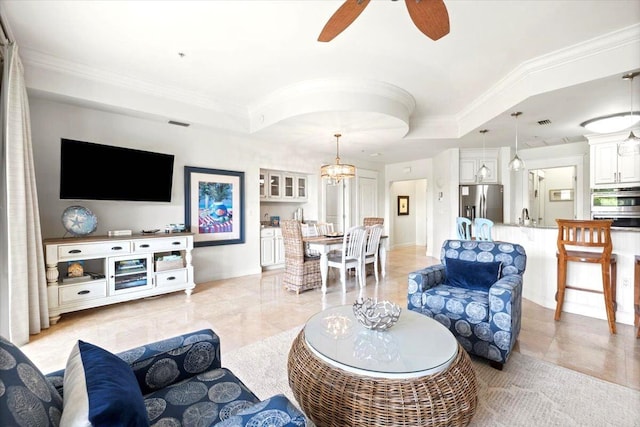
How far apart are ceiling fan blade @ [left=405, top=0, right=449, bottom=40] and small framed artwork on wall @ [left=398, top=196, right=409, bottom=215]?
7234 mm

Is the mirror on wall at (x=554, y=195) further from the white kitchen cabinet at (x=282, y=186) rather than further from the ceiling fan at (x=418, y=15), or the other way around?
the ceiling fan at (x=418, y=15)

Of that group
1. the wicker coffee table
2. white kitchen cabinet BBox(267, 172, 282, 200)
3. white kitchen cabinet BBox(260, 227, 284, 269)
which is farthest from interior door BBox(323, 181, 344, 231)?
the wicker coffee table

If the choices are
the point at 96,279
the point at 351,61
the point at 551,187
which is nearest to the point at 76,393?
the point at 96,279

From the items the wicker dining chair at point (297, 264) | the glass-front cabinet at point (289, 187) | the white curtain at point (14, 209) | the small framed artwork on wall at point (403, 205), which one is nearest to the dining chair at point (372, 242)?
the wicker dining chair at point (297, 264)

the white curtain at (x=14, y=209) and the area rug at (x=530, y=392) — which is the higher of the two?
the white curtain at (x=14, y=209)

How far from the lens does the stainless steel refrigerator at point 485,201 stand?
5.96 m

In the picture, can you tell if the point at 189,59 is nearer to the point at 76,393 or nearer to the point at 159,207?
the point at 159,207

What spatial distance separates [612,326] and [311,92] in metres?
A: 4.06

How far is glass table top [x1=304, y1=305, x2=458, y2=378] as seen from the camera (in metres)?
1.34

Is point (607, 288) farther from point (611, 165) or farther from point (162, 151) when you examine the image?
point (162, 151)

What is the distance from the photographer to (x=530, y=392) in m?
1.87

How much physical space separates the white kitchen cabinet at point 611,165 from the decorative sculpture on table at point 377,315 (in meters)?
5.33

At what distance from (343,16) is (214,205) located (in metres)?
3.71

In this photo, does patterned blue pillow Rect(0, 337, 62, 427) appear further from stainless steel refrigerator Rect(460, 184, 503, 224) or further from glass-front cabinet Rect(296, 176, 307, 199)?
stainless steel refrigerator Rect(460, 184, 503, 224)
